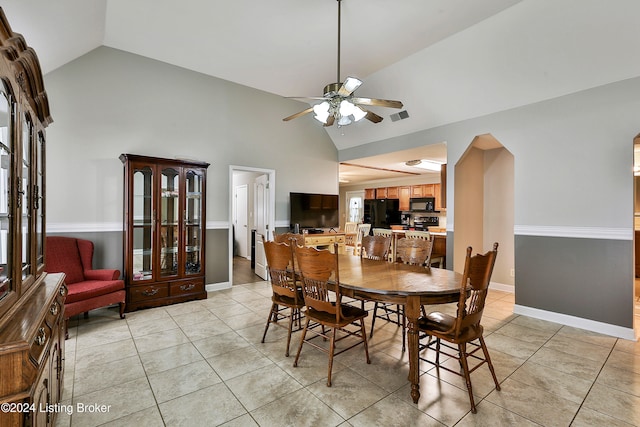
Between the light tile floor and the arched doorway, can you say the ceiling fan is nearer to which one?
the arched doorway

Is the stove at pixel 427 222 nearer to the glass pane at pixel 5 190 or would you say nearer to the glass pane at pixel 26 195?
the glass pane at pixel 26 195

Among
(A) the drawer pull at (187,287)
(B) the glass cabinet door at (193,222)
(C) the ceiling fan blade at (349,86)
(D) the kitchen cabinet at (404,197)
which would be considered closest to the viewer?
(C) the ceiling fan blade at (349,86)

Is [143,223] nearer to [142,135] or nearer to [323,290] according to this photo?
[142,135]

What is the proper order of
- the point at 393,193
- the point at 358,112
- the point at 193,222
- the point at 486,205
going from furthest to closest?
the point at 393,193, the point at 486,205, the point at 193,222, the point at 358,112

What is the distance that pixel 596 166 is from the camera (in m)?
3.23

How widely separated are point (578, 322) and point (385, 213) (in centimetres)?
A: 604

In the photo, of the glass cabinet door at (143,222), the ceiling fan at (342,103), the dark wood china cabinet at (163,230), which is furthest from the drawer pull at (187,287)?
the ceiling fan at (342,103)

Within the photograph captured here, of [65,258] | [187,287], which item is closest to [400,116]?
[187,287]

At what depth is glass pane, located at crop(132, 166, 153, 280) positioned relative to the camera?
3.88 meters

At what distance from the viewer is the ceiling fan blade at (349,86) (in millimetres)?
2557

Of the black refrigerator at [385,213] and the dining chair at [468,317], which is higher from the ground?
the black refrigerator at [385,213]

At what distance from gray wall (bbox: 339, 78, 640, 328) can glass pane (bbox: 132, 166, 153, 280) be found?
180 inches

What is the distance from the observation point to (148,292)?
387cm

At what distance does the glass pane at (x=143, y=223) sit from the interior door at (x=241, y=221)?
3.94 m
